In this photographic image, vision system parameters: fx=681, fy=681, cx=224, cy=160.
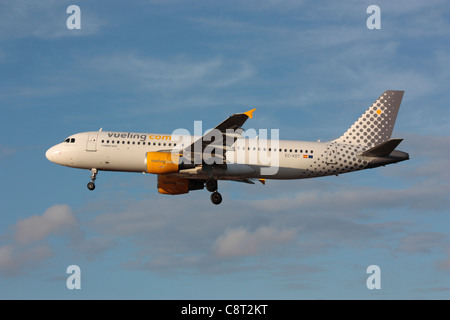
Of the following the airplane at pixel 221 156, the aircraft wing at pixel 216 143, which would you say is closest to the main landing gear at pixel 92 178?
the airplane at pixel 221 156

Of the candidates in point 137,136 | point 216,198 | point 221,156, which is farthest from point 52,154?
point 221,156

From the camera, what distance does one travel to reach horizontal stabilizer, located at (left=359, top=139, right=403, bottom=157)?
175 feet

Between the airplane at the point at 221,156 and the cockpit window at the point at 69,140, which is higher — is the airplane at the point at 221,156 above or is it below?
below

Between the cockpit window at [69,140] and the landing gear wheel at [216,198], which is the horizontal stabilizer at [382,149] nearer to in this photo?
the landing gear wheel at [216,198]

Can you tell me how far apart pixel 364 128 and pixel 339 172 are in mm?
4842

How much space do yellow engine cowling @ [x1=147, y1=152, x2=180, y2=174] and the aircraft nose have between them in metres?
9.37

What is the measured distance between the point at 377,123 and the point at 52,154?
1100 inches

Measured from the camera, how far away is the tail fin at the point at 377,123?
5825 centimetres

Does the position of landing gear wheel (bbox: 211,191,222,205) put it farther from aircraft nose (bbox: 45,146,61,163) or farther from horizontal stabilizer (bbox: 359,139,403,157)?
aircraft nose (bbox: 45,146,61,163)

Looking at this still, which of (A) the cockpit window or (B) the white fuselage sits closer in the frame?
(B) the white fuselage

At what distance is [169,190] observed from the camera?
58.8 m

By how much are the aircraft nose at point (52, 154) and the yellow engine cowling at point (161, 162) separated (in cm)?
937

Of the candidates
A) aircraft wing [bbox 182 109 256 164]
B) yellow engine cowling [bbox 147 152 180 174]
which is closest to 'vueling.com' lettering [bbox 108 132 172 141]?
yellow engine cowling [bbox 147 152 180 174]
